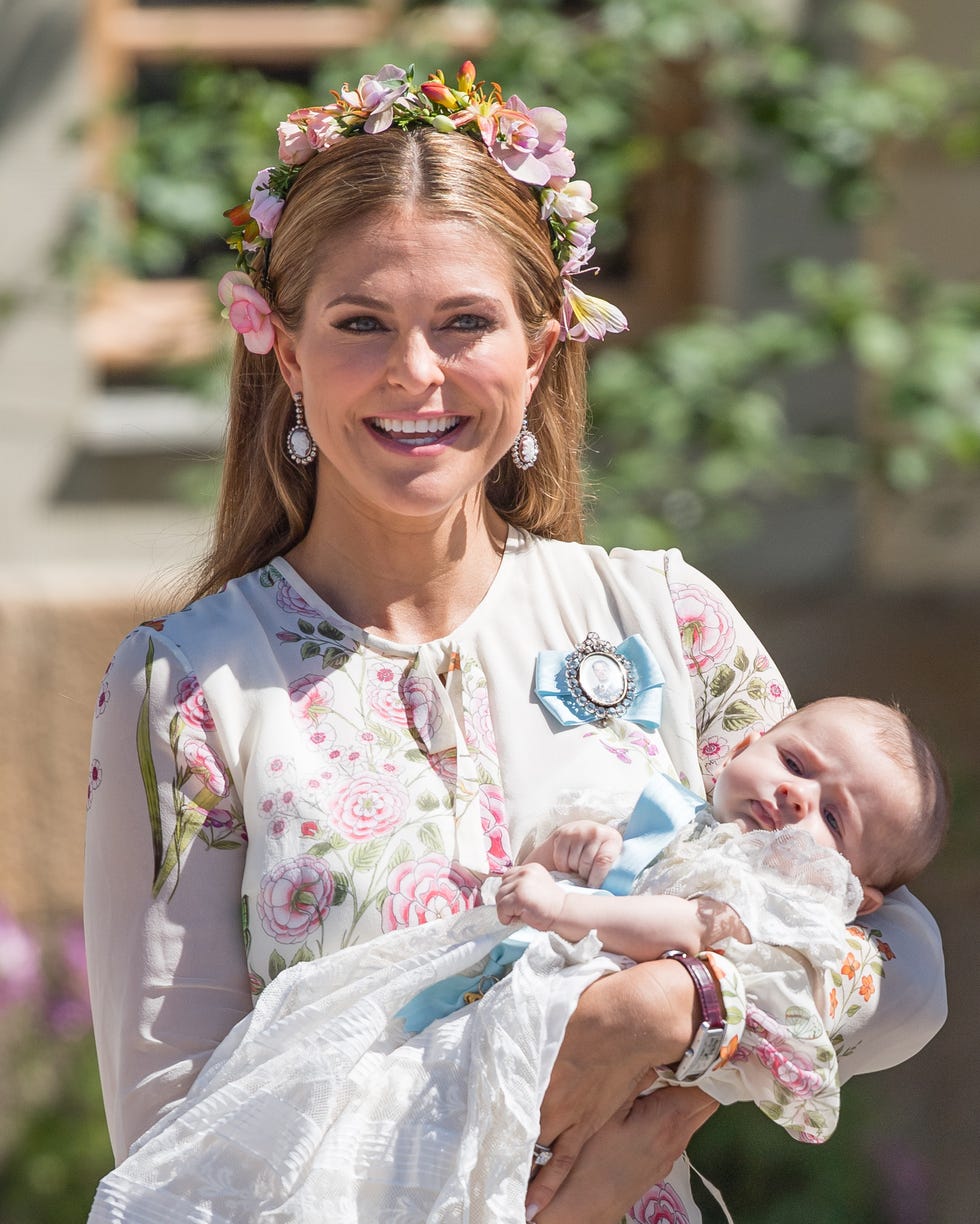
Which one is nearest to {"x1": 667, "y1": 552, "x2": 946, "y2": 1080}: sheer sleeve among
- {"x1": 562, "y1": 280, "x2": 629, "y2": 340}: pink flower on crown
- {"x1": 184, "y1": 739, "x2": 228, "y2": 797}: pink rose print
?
{"x1": 562, "y1": 280, "x2": 629, "y2": 340}: pink flower on crown

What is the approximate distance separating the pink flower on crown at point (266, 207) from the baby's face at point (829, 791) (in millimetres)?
922

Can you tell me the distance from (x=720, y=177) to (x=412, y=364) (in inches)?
130

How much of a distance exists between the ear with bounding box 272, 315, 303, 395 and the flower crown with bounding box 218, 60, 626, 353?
0.04 feet

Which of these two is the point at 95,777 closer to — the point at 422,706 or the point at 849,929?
the point at 422,706

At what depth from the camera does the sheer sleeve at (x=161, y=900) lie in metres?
2.04

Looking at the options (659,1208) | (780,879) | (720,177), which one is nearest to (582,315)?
(780,879)

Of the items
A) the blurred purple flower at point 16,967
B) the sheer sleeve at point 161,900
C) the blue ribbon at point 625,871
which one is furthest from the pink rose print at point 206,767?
the blurred purple flower at point 16,967

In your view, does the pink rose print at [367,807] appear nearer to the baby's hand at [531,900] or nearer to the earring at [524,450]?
the baby's hand at [531,900]

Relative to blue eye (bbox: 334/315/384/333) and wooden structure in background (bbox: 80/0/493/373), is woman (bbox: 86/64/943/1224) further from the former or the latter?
wooden structure in background (bbox: 80/0/493/373)

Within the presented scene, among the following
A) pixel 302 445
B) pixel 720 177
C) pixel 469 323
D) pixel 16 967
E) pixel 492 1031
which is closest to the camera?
pixel 492 1031

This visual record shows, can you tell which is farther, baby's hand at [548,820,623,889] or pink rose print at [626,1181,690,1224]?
pink rose print at [626,1181,690,1224]

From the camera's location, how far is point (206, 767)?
6.80ft

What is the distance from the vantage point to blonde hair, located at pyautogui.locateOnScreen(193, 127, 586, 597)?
2.16m

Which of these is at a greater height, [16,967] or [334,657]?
[334,657]
